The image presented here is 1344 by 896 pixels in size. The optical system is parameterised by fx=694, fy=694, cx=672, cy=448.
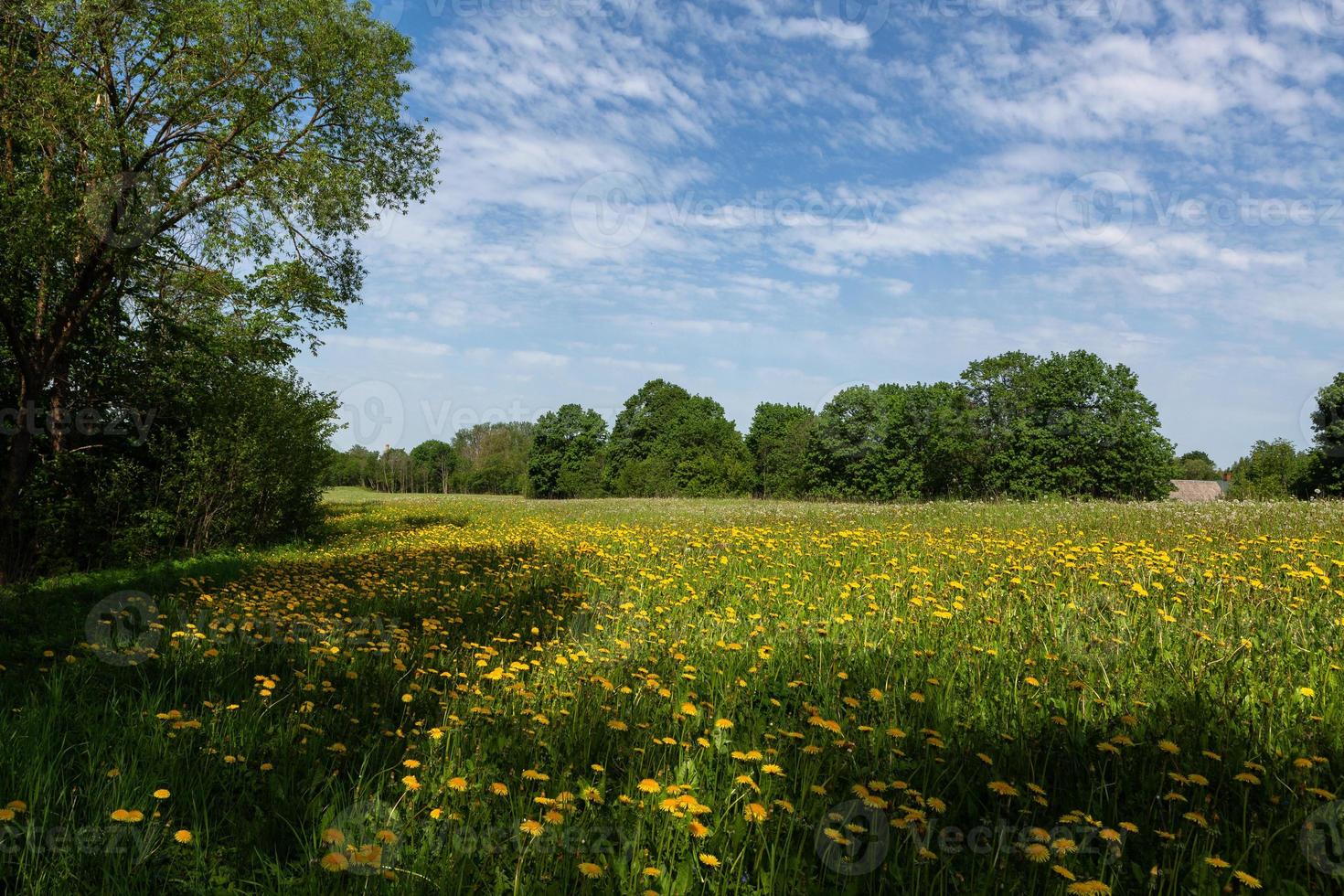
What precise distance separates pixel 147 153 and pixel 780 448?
69.5 meters

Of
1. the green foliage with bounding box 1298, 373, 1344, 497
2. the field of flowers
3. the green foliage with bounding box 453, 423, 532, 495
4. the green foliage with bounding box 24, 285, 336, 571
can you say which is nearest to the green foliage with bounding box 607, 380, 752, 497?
the green foliage with bounding box 453, 423, 532, 495

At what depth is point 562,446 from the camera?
276 feet

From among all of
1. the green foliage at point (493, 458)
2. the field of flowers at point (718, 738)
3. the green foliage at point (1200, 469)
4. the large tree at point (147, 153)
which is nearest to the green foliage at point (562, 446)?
the green foliage at point (493, 458)

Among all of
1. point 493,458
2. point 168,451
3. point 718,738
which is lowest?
point 718,738

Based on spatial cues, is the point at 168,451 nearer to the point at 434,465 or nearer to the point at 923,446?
the point at 923,446

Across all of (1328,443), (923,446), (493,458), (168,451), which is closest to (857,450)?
(923,446)

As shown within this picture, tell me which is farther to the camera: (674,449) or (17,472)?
(674,449)

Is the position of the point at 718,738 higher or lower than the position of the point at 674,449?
lower

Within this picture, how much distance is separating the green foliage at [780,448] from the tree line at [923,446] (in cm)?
22

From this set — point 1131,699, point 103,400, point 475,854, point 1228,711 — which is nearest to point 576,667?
point 475,854

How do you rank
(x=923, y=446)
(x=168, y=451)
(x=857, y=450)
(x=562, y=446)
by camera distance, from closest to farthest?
(x=168, y=451)
(x=923, y=446)
(x=857, y=450)
(x=562, y=446)

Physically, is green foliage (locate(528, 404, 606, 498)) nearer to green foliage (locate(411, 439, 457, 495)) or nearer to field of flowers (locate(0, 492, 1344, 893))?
green foliage (locate(411, 439, 457, 495))

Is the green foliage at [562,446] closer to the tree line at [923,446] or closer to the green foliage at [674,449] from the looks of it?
the tree line at [923,446]

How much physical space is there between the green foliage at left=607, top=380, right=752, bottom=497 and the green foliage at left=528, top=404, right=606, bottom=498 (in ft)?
8.96
